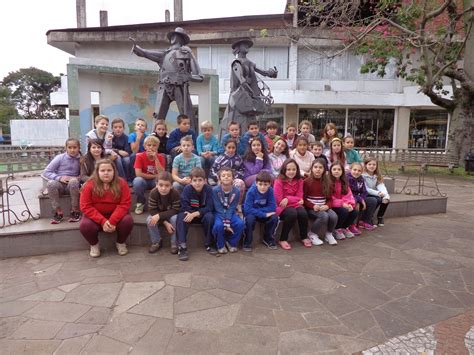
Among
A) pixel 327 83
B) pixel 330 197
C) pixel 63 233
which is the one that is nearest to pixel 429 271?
pixel 330 197

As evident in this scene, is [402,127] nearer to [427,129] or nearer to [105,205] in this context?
[427,129]

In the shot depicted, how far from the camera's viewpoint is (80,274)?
12.1 feet

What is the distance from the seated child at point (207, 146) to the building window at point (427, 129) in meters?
18.5

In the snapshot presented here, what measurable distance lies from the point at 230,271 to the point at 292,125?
3.69 m

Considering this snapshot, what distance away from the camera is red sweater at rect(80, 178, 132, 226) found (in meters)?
4.05

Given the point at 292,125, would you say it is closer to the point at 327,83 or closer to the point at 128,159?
the point at 128,159

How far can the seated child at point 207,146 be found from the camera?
18.6ft

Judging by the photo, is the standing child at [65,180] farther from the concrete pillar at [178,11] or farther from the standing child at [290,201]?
the concrete pillar at [178,11]

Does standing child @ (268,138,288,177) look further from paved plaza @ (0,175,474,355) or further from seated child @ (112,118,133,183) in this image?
seated child @ (112,118,133,183)

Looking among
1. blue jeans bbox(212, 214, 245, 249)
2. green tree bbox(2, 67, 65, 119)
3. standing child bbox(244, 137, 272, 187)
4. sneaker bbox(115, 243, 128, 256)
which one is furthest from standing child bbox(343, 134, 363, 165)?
green tree bbox(2, 67, 65, 119)

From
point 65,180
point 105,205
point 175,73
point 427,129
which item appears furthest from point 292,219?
point 427,129

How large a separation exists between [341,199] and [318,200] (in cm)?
38

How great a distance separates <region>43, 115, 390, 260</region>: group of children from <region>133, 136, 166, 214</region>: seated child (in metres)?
0.01

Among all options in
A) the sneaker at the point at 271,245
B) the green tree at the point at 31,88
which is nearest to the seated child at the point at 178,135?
the sneaker at the point at 271,245
